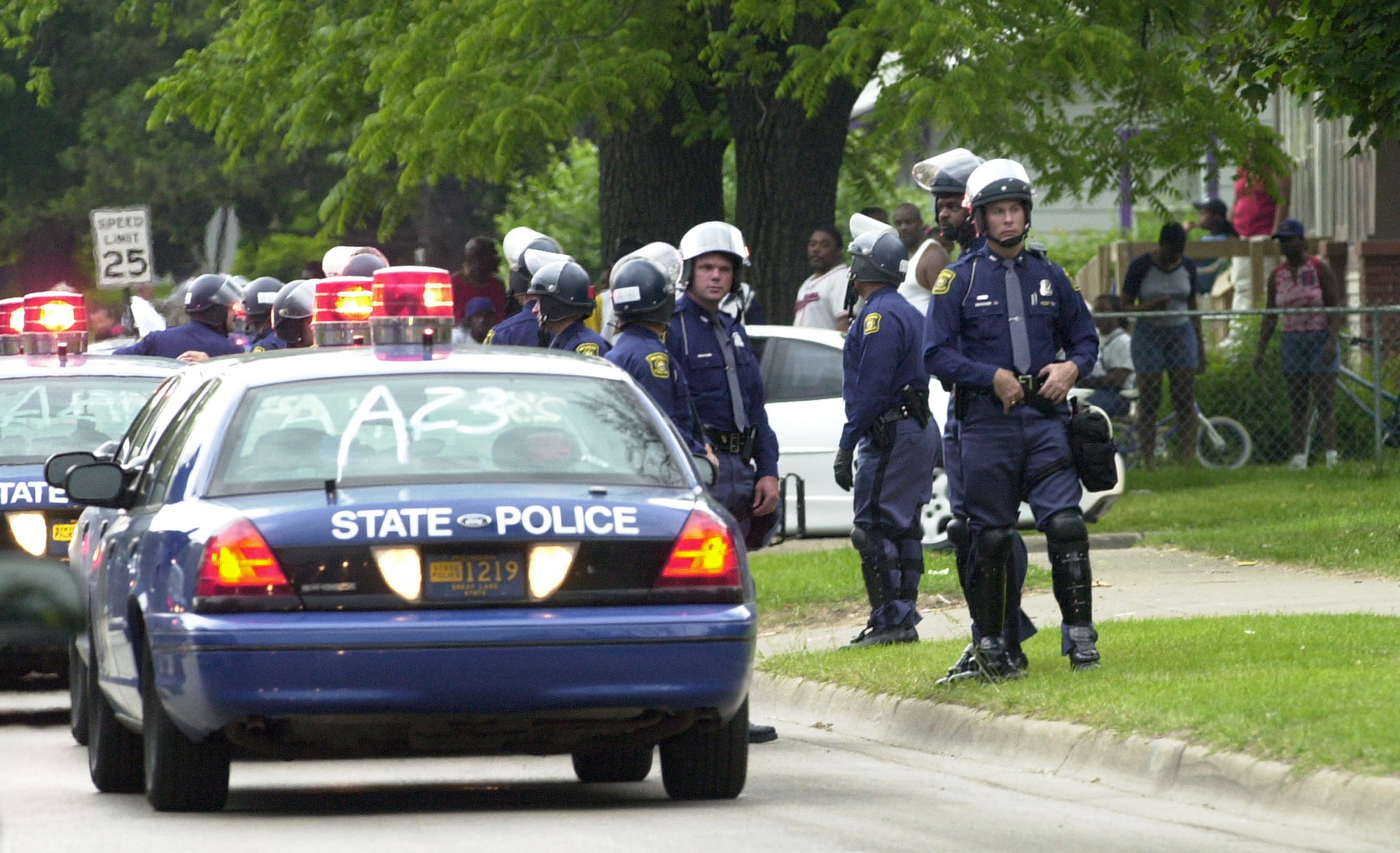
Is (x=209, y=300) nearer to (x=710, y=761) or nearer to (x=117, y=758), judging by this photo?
(x=117, y=758)

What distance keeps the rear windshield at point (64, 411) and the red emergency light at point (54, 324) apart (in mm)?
801

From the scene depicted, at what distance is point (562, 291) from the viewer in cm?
1053

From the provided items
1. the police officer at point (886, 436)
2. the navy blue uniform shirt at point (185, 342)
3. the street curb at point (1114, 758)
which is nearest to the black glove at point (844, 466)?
the police officer at point (886, 436)

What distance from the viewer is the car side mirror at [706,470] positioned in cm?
811

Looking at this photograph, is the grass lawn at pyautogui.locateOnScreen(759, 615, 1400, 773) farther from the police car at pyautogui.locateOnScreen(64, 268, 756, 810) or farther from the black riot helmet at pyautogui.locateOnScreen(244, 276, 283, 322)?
the black riot helmet at pyautogui.locateOnScreen(244, 276, 283, 322)

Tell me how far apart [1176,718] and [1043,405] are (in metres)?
1.64

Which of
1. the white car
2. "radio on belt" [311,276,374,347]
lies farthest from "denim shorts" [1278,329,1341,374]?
"radio on belt" [311,276,374,347]

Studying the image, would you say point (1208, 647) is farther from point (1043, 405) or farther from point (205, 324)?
point (205, 324)

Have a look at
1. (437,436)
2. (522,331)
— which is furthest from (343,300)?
(437,436)

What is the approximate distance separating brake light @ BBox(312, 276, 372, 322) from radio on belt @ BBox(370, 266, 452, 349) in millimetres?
2547

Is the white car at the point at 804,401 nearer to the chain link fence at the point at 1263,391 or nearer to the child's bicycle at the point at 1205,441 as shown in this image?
the chain link fence at the point at 1263,391

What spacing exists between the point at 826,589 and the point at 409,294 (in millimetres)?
5351

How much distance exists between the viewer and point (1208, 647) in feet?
33.6

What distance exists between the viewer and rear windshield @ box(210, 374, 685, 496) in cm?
736
